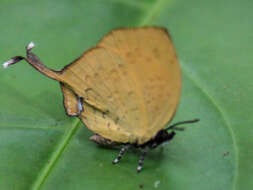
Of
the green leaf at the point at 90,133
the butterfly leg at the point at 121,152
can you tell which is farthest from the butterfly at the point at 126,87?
the green leaf at the point at 90,133

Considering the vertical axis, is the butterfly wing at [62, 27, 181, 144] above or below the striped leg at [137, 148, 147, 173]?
above

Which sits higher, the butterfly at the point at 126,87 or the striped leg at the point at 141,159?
the butterfly at the point at 126,87

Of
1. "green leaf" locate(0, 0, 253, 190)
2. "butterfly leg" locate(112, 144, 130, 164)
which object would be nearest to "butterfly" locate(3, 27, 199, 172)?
"butterfly leg" locate(112, 144, 130, 164)

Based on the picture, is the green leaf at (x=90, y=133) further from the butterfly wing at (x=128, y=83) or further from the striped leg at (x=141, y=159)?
the butterfly wing at (x=128, y=83)

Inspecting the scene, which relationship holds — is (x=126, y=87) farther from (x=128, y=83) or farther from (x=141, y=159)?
(x=141, y=159)

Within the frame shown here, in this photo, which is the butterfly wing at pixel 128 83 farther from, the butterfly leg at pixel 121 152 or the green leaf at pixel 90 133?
the green leaf at pixel 90 133

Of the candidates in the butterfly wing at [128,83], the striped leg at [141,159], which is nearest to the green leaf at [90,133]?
the striped leg at [141,159]

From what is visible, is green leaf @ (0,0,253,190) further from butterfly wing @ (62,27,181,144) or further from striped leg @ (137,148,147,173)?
butterfly wing @ (62,27,181,144)

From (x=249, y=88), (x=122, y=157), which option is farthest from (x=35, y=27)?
(x=249, y=88)

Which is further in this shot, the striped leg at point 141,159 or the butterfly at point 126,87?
the striped leg at point 141,159
